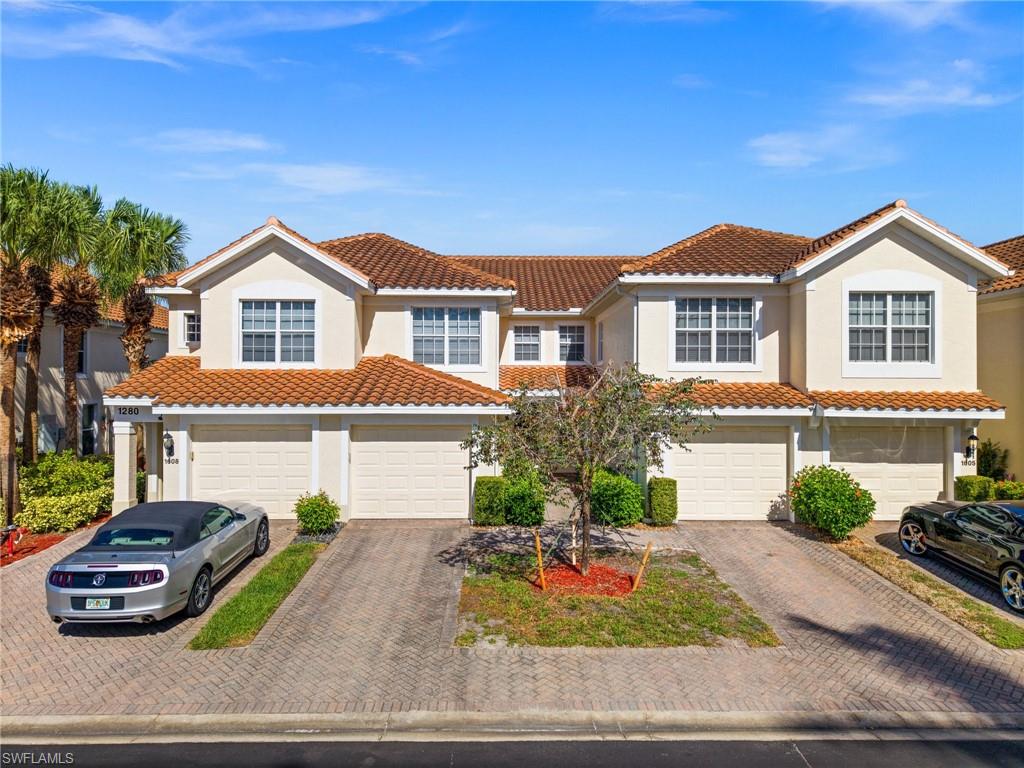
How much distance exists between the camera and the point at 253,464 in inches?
595

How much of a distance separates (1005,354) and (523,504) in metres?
14.4

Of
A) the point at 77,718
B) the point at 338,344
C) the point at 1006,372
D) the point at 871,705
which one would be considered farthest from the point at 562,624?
the point at 1006,372

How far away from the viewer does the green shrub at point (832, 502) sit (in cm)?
1332

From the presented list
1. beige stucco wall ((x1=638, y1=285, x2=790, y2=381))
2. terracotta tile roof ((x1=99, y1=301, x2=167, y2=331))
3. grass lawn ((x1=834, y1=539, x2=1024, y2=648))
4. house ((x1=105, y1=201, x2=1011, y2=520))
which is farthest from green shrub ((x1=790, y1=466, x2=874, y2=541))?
terracotta tile roof ((x1=99, y1=301, x2=167, y2=331))

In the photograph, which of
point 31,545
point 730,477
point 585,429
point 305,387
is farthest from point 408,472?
point 31,545

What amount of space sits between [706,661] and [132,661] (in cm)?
786

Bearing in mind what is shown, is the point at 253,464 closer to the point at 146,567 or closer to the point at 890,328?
the point at 146,567

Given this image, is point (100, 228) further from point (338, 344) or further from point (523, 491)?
point (523, 491)

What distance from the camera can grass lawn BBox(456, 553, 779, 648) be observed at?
8.94 meters

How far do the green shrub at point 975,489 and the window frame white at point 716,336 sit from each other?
538cm

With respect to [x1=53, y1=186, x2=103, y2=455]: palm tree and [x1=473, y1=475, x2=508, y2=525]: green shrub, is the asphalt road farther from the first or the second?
[x1=53, y1=186, x2=103, y2=455]: palm tree

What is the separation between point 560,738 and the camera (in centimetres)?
675

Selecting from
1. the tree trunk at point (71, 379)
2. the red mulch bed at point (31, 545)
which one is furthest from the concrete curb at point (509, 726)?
the tree trunk at point (71, 379)

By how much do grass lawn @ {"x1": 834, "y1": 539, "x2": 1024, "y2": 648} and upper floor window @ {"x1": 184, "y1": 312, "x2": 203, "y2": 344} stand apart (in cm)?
1804
